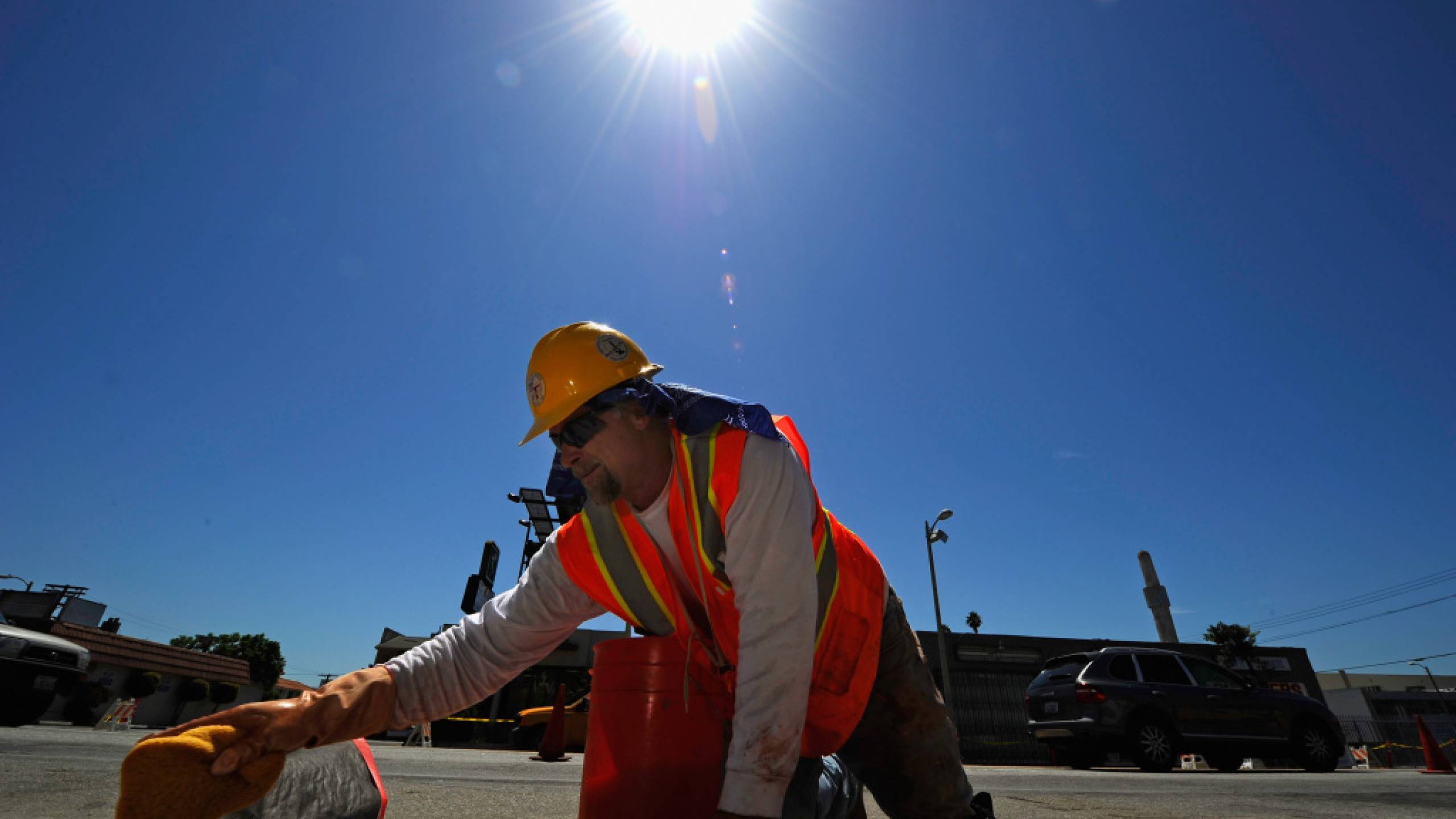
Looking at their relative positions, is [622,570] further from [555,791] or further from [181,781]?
[555,791]

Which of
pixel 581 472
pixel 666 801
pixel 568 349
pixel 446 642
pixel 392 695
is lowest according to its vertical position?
pixel 666 801

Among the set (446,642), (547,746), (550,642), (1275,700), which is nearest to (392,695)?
(446,642)

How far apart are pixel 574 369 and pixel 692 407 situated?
1.34 ft

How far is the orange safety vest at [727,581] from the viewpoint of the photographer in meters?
1.62

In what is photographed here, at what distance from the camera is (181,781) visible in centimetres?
99

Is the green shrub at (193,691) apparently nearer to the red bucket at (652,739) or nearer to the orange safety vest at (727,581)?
the orange safety vest at (727,581)

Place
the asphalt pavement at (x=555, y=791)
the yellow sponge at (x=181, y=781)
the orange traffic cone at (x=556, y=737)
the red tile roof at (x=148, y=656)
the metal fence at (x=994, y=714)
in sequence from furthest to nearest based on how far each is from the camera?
the red tile roof at (x=148, y=656) < the metal fence at (x=994, y=714) < the orange traffic cone at (x=556, y=737) < the asphalt pavement at (x=555, y=791) < the yellow sponge at (x=181, y=781)

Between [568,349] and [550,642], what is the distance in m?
0.93

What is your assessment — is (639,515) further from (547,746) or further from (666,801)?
(547,746)

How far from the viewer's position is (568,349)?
6.22ft

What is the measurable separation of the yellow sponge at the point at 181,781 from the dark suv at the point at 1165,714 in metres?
9.60

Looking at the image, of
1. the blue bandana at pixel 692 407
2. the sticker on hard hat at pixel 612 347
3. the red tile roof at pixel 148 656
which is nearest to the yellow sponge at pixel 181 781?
the blue bandana at pixel 692 407

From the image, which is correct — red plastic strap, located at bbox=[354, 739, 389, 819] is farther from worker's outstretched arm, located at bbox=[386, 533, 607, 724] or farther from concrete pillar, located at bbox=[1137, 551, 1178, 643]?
concrete pillar, located at bbox=[1137, 551, 1178, 643]

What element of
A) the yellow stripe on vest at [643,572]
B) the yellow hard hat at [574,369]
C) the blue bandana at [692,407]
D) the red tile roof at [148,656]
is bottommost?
the yellow stripe on vest at [643,572]
